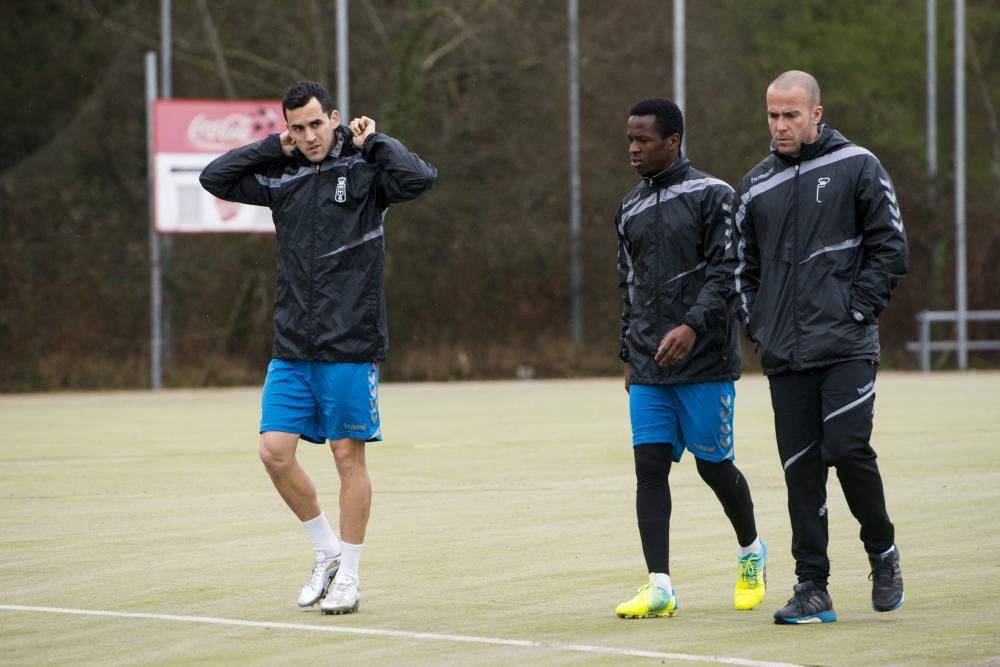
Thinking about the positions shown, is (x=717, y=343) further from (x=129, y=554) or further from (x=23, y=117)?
(x=23, y=117)

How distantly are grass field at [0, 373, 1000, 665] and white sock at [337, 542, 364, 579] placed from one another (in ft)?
0.61

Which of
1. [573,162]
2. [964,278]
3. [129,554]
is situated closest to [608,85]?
[573,162]

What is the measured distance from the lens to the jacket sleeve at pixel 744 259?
7.52 m

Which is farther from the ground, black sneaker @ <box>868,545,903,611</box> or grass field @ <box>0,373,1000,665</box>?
black sneaker @ <box>868,545,903,611</box>

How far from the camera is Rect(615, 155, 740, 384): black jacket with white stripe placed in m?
7.70

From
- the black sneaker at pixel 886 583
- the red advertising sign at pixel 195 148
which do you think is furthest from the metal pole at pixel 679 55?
the black sneaker at pixel 886 583

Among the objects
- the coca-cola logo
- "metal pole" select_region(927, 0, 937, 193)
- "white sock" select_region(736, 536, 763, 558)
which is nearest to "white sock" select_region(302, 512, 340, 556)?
"white sock" select_region(736, 536, 763, 558)

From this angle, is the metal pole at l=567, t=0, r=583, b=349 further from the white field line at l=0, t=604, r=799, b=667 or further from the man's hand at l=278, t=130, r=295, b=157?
the white field line at l=0, t=604, r=799, b=667

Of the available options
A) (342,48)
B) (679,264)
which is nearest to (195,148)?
(342,48)

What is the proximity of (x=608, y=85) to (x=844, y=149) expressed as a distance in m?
26.9

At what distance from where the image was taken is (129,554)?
964cm

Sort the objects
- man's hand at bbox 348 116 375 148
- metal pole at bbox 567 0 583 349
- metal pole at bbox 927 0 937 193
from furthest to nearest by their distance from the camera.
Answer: metal pole at bbox 927 0 937 193, metal pole at bbox 567 0 583 349, man's hand at bbox 348 116 375 148

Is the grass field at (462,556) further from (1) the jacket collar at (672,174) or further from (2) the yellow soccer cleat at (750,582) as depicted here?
(1) the jacket collar at (672,174)

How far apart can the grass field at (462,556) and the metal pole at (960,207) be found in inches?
613
